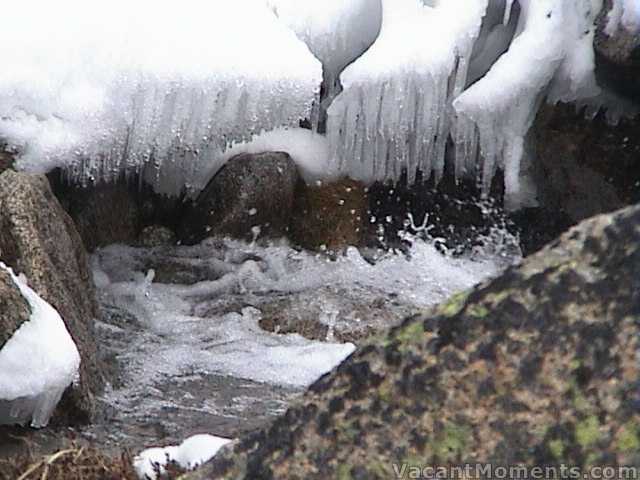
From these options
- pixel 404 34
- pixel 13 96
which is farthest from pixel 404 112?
pixel 13 96

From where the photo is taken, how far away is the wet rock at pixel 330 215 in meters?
8.35

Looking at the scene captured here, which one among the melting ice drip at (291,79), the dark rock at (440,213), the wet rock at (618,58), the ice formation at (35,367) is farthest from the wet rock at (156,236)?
the ice formation at (35,367)

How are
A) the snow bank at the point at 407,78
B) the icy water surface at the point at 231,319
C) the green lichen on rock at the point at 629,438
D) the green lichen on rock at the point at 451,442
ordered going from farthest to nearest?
the snow bank at the point at 407,78, the icy water surface at the point at 231,319, the green lichen on rock at the point at 451,442, the green lichen on rock at the point at 629,438

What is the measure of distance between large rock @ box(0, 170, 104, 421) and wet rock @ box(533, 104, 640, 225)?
3779mm

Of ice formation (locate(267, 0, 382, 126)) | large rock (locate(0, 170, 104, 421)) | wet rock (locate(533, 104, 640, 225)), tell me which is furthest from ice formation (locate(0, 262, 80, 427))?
wet rock (locate(533, 104, 640, 225))

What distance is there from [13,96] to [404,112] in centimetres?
273

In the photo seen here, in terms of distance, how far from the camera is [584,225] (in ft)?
6.10

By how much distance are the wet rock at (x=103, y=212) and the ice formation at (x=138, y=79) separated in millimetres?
273

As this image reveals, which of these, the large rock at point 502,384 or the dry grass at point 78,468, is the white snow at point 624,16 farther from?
the large rock at point 502,384

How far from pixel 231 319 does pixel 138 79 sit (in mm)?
1646

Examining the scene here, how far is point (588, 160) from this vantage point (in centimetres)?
813

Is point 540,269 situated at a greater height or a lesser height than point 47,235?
lesser

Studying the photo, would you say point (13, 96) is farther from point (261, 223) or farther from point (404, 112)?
point (404, 112)

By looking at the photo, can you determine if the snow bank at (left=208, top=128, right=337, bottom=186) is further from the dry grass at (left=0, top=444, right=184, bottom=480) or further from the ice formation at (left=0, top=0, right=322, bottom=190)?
the dry grass at (left=0, top=444, right=184, bottom=480)
